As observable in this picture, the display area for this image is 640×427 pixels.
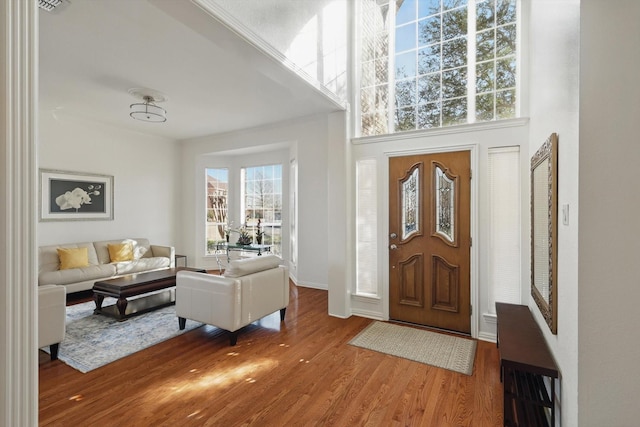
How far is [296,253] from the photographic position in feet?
18.4

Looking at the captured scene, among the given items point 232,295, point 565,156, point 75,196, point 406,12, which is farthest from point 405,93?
point 75,196

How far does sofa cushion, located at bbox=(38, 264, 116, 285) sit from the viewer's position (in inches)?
167

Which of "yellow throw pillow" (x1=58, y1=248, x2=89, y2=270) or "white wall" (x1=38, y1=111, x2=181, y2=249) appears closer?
"yellow throw pillow" (x1=58, y1=248, x2=89, y2=270)

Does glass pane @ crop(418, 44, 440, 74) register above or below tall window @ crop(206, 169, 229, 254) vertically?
above

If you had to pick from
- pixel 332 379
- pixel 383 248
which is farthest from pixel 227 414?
pixel 383 248

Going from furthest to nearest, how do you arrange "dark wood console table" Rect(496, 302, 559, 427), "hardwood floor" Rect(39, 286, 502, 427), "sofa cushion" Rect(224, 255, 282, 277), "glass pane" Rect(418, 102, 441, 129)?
"glass pane" Rect(418, 102, 441, 129) → "sofa cushion" Rect(224, 255, 282, 277) → "hardwood floor" Rect(39, 286, 502, 427) → "dark wood console table" Rect(496, 302, 559, 427)

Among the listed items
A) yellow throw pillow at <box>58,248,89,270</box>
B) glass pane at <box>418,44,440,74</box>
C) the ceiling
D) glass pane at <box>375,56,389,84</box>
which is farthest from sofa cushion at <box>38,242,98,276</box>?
glass pane at <box>418,44,440,74</box>

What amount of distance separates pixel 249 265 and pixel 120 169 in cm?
405

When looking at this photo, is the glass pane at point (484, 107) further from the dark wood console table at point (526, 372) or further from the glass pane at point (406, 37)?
the dark wood console table at point (526, 372)

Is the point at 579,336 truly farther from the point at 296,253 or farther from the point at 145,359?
the point at 296,253

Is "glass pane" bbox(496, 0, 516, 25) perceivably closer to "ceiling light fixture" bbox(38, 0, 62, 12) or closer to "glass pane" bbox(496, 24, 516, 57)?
"glass pane" bbox(496, 24, 516, 57)

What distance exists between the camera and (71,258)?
462 centimetres

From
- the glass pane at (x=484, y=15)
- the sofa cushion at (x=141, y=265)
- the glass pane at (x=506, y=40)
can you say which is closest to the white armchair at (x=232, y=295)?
the sofa cushion at (x=141, y=265)

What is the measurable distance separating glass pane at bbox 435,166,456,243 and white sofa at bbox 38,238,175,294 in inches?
184
